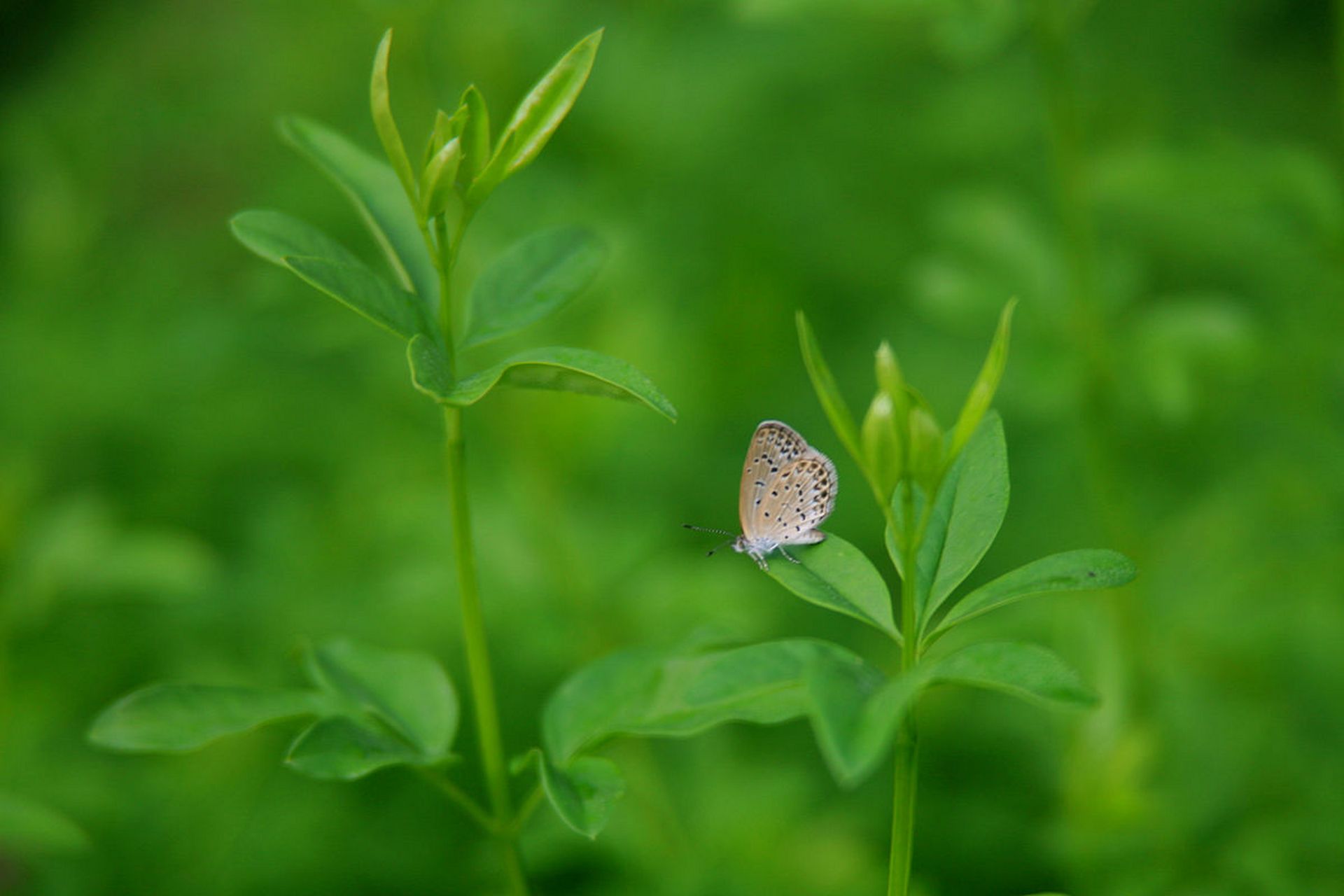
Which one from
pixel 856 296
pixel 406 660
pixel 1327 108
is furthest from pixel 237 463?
pixel 1327 108

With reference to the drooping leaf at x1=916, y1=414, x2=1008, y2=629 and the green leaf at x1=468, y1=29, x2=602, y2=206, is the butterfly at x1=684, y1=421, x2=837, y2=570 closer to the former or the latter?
the drooping leaf at x1=916, y1=414, x2=1008, y2=629

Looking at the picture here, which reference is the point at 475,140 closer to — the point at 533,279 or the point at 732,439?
the point at 533,279

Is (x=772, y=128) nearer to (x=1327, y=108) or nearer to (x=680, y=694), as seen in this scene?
(x=1327, y=108)

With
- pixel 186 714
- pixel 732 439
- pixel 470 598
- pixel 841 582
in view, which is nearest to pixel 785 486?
pixel 841 582

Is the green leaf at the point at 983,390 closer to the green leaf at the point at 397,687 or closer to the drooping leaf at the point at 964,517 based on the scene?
the drooping leaf at the point at 964,517

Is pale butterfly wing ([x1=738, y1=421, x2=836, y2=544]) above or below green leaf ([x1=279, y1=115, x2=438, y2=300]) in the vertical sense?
below

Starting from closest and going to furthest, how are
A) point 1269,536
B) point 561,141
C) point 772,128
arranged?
point 1269,536 → point 561,141 → point 772,128

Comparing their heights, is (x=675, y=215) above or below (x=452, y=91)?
below

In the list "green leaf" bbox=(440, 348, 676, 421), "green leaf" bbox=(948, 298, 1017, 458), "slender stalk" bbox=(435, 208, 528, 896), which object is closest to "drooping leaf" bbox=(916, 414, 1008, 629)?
"green leaf" bbox=(948, 298, 1017, 458)
